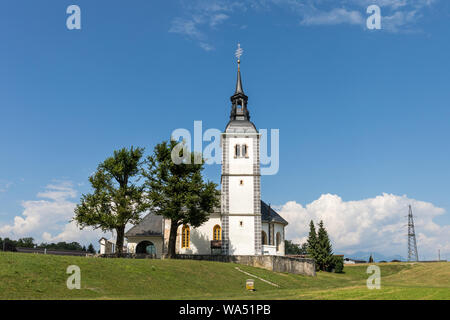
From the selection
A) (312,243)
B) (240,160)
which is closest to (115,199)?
(240,160)

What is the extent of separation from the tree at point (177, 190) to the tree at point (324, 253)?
2435 cm

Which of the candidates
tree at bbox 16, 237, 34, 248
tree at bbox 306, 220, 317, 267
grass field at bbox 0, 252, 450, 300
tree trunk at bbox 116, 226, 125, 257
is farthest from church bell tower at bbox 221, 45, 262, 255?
tree at bbox 16, 237, 34, 248

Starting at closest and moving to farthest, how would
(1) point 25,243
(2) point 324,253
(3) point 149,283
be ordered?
(3) point 149,283 → (2) point 324,253 → (1) point 25,243

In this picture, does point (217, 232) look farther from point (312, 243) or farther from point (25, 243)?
point (25, 243)

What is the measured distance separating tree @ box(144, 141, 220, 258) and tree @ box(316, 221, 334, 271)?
2435 cm

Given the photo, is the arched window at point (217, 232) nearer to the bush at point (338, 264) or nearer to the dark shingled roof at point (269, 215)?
the dark shingled roof at point (269, 215)

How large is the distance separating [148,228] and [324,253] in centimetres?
2831

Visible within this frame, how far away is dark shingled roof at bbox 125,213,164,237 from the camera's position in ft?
168

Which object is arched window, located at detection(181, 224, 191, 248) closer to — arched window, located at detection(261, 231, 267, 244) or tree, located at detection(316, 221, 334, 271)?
arched window, located at detection(261, 231, 267, 244)

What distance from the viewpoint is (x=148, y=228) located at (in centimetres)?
5228

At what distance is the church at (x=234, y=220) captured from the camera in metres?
47.9
